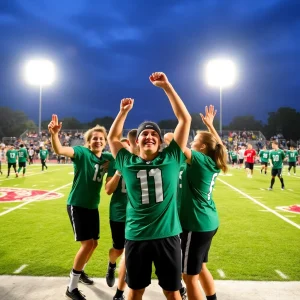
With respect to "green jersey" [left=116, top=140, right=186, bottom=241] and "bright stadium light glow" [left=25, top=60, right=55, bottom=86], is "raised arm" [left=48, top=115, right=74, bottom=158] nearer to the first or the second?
"green jersey" [left=116, top=140, right=186, bottom=241]

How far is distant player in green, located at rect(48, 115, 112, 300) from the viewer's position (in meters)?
3.95

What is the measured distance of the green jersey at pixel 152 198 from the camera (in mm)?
2674

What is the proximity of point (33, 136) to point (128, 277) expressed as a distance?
1925 inches

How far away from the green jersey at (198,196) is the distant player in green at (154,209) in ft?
1.57

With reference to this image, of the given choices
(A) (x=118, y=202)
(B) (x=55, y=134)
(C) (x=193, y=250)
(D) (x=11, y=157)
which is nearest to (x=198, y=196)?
(C) (x=193, y=250)

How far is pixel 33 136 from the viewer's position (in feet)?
159

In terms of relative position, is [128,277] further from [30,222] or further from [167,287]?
[30,222]

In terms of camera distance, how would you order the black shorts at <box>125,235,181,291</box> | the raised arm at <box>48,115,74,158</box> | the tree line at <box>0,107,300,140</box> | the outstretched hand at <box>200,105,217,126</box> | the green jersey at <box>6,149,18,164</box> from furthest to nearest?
the tree line at <box>0,107,300,140</box>, the green jersey at <box>6,149,18,164</box>, the outstretched hand at <box>200,105,217,126</box>, the raised arm at <box>48,115,74,158</box>, the black shorts at <box>125,235,181,291</box>

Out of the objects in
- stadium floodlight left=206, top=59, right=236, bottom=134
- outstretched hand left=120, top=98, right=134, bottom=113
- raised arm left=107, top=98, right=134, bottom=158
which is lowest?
raised arm left=107, top=98, right=134, bottom=158

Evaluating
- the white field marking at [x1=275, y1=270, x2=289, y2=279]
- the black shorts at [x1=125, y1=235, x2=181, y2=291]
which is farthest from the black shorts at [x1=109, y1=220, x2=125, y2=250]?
the white field marking at [x1=275, y1=270, x2=289, y2=279]

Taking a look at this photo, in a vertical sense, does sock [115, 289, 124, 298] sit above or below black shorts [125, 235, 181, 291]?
below

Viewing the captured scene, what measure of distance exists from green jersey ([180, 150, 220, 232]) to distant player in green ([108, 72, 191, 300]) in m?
0.48

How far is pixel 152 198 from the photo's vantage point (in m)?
2.71

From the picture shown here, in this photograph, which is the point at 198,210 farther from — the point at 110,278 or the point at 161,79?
the point at 110,278
